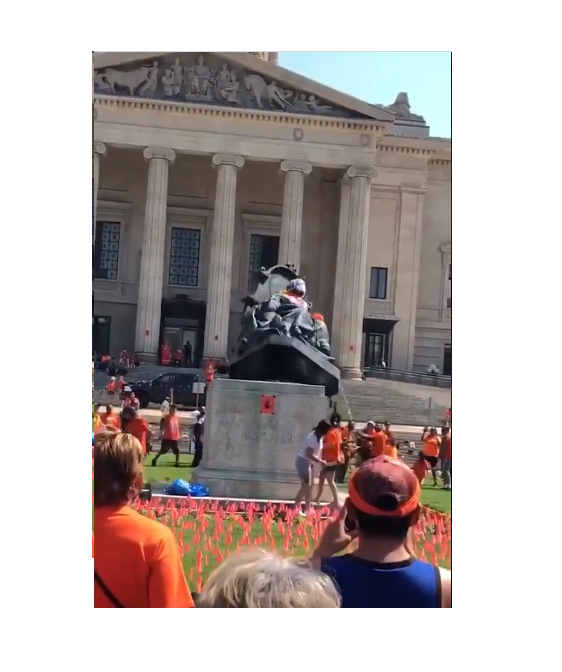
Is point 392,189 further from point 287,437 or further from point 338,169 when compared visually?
point 287,437

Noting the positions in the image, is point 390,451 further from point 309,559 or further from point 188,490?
point 309,559

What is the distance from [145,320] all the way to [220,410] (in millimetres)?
23692

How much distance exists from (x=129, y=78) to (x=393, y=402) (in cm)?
1428

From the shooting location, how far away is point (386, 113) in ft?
102

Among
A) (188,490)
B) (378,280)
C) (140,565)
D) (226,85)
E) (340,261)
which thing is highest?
(226,85)

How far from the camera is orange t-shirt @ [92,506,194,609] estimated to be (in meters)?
4.67

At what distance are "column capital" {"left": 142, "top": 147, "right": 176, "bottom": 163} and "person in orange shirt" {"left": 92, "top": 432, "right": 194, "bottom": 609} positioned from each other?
28236mm

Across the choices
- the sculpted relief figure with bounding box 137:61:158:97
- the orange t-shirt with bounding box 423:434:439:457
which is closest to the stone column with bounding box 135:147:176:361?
the sculpted relief figure with bounding box 137:61:158:97

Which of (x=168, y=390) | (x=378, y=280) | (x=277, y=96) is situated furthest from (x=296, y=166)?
(x=168, y=390)

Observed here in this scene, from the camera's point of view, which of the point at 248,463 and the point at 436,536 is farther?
the point at 248,463

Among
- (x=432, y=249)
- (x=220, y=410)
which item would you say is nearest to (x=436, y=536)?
(x=220, y=410)

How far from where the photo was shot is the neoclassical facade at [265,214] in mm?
31062

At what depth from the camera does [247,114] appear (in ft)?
104

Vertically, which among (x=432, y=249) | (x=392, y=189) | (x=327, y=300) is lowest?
(x=327, y=300)
